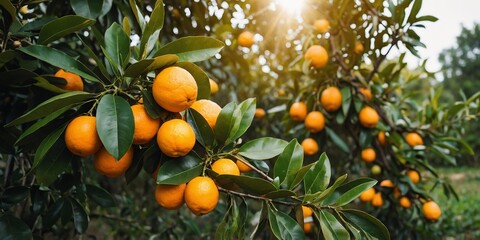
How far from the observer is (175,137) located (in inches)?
28.3

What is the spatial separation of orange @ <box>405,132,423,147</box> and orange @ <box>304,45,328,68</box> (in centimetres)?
67

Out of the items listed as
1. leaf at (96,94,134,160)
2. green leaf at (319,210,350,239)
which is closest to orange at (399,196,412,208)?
green leaf at (319,210,350,239)

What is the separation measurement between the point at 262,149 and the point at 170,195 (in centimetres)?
24

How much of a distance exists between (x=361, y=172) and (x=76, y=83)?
2.71 m

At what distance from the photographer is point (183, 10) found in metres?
1.54

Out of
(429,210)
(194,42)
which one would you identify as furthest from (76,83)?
(429,210)

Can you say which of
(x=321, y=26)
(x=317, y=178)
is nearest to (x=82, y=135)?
(x=317, y=178)

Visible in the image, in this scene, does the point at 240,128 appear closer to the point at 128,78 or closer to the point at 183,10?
the point at 128,78

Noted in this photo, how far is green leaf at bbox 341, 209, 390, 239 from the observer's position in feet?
2.77

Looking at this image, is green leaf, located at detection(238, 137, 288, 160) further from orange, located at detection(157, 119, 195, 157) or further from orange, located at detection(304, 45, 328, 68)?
orange, located at detection(304, 45, 328, 68)

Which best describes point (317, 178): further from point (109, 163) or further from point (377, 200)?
point (377, 200)

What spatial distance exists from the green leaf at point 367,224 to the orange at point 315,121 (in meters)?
0.88

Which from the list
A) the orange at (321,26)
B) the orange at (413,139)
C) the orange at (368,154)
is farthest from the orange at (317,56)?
the orange at (413,139)

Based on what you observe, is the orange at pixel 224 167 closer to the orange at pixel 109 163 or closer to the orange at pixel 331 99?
the orange at pixel 109 163
